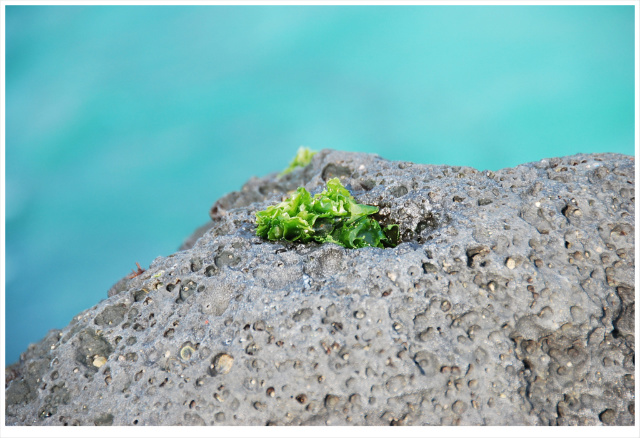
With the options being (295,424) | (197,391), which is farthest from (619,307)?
(197,391)

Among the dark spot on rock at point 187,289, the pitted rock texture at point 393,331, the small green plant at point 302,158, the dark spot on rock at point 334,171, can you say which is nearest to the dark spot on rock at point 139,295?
the pitted rock texture at point 393,331

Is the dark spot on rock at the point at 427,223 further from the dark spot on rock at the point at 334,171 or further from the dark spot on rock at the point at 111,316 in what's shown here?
the dark spot on rock at the point at 111,316

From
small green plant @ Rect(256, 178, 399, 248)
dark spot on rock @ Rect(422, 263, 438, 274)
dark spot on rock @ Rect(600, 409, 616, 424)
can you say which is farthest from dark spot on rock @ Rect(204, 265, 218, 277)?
dark spot on rock @ Rect(600, 409, 616, 424)

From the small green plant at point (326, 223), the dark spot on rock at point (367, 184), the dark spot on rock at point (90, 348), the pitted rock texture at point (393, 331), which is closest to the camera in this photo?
the pitted rock texture at point (393, 331)

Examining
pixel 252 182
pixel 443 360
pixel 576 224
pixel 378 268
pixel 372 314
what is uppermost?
pixel 252 182

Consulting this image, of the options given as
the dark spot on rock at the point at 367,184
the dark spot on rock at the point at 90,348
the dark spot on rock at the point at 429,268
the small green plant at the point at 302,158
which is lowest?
the dark spot on rock at the point at 90,348

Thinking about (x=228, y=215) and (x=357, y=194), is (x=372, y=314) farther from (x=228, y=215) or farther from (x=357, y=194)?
(x=228, y=215)
